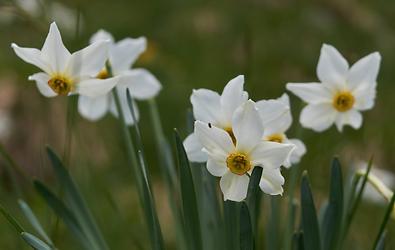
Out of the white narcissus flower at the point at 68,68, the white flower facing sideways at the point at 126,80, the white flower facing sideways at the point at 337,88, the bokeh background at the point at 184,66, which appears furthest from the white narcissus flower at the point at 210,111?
the bokeh background at the point at 184,66

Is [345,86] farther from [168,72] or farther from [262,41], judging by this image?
[262,41]

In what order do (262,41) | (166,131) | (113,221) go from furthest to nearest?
1. (262,41)
2. (166,131)
3. (113,221)

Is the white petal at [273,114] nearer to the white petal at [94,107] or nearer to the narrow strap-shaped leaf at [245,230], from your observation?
the narrow strap-shaped leaf at [245,230]

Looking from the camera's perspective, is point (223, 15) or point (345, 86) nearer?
point (345, 86)

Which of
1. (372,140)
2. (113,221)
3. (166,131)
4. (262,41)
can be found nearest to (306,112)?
(113,221)

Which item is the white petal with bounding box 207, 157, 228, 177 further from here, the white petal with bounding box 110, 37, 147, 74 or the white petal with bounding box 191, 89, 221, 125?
the white petal with bounding box 110, 37, 147, 74

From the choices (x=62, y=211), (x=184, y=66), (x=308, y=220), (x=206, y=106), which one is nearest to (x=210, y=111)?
(x=206, y=106)

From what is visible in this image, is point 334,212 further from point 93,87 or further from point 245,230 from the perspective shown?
point 93,87
